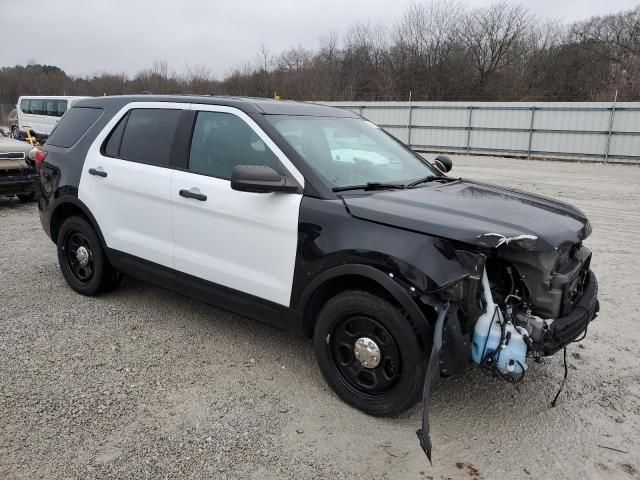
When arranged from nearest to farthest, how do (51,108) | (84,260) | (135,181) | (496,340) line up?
(496,340)
(135,181)
(84,260)
(51,108)

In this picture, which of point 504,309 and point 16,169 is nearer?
point 504,309

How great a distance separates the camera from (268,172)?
322cm

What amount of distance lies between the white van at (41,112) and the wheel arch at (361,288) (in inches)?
880

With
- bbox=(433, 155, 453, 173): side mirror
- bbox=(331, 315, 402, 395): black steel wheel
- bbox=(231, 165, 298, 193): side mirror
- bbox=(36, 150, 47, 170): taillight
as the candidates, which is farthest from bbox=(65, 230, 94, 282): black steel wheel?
bbox=(433, 155, 453, 173): side mirror

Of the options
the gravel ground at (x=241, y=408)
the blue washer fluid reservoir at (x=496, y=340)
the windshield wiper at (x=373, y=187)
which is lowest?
the gravel ground at (x=241, y=408)

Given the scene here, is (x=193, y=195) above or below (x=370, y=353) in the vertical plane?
above

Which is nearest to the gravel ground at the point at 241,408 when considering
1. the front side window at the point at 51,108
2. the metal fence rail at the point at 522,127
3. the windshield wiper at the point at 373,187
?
the windshield wiper at the point at 373,187

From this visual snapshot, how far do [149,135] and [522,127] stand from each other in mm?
21490

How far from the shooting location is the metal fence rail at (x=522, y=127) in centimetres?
2073

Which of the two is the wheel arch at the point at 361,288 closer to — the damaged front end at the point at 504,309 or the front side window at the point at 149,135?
the damaged front end at the point at 504,309

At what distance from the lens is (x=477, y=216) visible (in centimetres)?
300

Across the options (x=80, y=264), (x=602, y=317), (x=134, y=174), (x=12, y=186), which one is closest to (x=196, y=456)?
(x=134, y=174)

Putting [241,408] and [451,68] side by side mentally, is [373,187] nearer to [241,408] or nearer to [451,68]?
[241,408]

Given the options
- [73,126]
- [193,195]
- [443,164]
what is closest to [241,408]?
[193,195]
